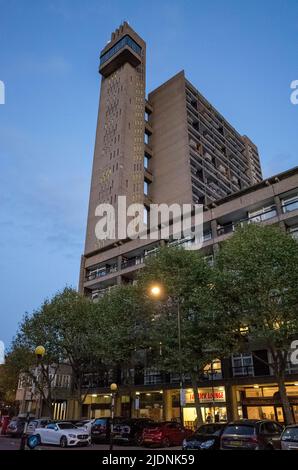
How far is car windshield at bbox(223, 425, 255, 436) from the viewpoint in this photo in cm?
→ 1397

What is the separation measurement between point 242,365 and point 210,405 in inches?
197

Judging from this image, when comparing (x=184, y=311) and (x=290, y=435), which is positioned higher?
(x=184, y=311)

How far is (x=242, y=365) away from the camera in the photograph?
3231 cm

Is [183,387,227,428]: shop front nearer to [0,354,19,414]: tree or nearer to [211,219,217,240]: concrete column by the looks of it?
[211,219,217,240]: concrete column

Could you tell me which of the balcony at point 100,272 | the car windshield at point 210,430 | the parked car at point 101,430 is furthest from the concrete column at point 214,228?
the car windshield at point 210,430

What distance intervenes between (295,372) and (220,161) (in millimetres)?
58693

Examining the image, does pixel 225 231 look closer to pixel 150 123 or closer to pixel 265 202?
pixel 265 202

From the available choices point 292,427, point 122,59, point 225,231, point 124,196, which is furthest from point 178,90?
point 292,427

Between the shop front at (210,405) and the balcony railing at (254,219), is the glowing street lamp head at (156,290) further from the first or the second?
the shop front at (210,405)

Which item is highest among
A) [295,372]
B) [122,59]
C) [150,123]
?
[122,59]

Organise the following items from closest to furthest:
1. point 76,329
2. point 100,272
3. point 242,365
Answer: point 242,365
point 76,329
point 100,272

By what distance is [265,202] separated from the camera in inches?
1436

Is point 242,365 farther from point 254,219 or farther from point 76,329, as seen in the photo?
point 76,329

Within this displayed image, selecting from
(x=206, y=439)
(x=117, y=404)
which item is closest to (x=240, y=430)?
(x=206, y=439)
